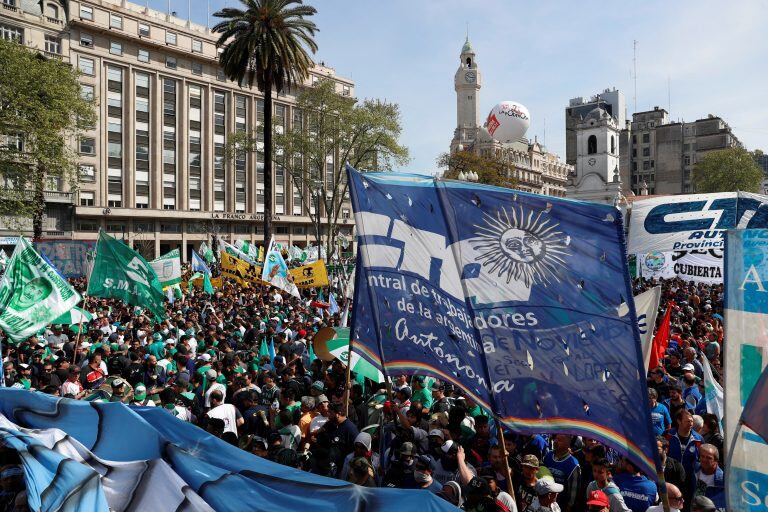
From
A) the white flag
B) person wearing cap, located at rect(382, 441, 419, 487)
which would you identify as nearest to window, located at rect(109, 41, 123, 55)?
the white flag

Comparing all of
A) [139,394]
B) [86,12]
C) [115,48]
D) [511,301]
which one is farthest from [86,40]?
[511,301]

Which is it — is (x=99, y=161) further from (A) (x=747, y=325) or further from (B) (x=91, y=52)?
(A) (x=747, y=325)

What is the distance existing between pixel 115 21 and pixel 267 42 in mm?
32597

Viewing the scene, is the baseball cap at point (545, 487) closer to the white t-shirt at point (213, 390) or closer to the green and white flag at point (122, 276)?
the white t-shirt at point (213, 390)

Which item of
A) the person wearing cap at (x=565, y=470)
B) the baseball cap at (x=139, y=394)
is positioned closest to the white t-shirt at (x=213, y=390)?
the baseball cap at (x=139, y=394)

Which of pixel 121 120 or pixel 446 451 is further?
pixel 121 120

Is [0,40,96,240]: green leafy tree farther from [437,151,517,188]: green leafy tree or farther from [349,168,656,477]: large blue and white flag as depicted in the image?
[437,151,517,188]: green leafy tree

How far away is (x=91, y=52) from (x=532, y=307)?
56104mm

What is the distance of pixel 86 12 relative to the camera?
2014 inches

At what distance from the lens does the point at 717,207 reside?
12773 millimetres

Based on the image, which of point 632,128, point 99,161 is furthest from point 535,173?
point 99,161

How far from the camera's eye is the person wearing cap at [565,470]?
5.36m

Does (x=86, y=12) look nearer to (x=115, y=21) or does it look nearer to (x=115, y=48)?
(x=115, y=21)

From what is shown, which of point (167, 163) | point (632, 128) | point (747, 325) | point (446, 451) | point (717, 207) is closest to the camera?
point (747, 325)
